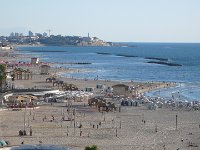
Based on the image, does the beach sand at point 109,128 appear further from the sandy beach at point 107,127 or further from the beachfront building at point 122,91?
the beachfront building at point 122,91

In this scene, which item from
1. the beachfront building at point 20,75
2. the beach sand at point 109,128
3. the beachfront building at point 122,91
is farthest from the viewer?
the beachfront building at point 20,75

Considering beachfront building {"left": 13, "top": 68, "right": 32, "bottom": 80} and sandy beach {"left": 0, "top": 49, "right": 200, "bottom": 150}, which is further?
beachfront building {"left": 13, "top": 68, "right": 32, "bottom": 80}

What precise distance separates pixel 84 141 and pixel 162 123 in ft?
29.2

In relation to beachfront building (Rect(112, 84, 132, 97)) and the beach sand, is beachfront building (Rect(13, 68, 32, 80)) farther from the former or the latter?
the beach sand

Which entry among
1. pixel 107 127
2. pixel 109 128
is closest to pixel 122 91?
pixel 107 127

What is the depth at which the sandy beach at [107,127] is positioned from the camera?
28.2 metres

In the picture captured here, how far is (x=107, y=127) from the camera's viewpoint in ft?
109

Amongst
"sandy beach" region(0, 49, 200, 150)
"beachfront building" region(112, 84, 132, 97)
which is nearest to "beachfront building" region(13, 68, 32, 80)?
"beachfront building" region(112, 84, 132, 97)

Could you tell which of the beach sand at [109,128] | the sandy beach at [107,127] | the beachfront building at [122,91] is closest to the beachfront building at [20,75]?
the beachfront building at [122,91]

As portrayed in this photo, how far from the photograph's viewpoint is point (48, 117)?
36719 mm

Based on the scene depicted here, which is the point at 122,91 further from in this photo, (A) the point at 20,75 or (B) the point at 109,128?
(A) the point at 20,75

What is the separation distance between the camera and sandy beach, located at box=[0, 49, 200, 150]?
28.2m

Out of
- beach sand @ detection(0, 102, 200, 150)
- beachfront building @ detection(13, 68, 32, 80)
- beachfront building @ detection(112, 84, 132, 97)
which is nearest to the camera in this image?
beach sand @ detection(0, 102, 200, 150)

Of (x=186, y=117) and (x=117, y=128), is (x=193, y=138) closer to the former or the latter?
(x=117, y=128)
